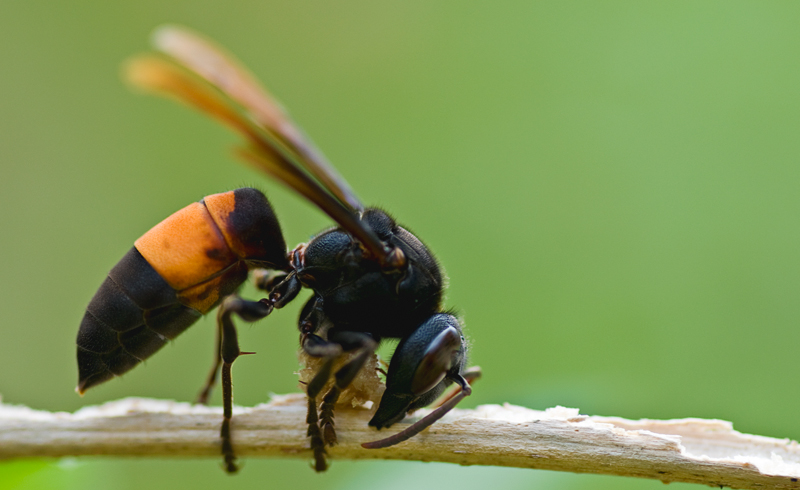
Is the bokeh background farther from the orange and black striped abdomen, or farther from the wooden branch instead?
the orange and black striped abdomen

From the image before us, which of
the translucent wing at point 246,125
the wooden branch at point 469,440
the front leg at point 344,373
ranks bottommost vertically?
the wooden branch at point 469,440

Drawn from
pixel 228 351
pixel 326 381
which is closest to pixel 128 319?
pixel 228 351

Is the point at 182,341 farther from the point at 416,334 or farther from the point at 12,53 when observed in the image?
the point at 12,53

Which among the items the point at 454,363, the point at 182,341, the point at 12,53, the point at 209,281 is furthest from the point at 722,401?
the point at 12,53

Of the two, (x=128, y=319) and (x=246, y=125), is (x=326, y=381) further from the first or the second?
(x=246, y=125)

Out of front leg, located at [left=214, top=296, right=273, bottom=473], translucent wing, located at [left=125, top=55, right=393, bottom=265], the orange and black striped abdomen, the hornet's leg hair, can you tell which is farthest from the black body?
translucent wing, located at [left=125, top=55, right=393, bottom=265]

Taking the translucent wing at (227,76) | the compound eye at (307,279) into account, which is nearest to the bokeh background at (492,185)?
the compound eye at (307,279)

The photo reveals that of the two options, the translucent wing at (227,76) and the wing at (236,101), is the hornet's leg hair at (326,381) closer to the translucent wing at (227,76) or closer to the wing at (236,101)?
the wing at (236,101)
